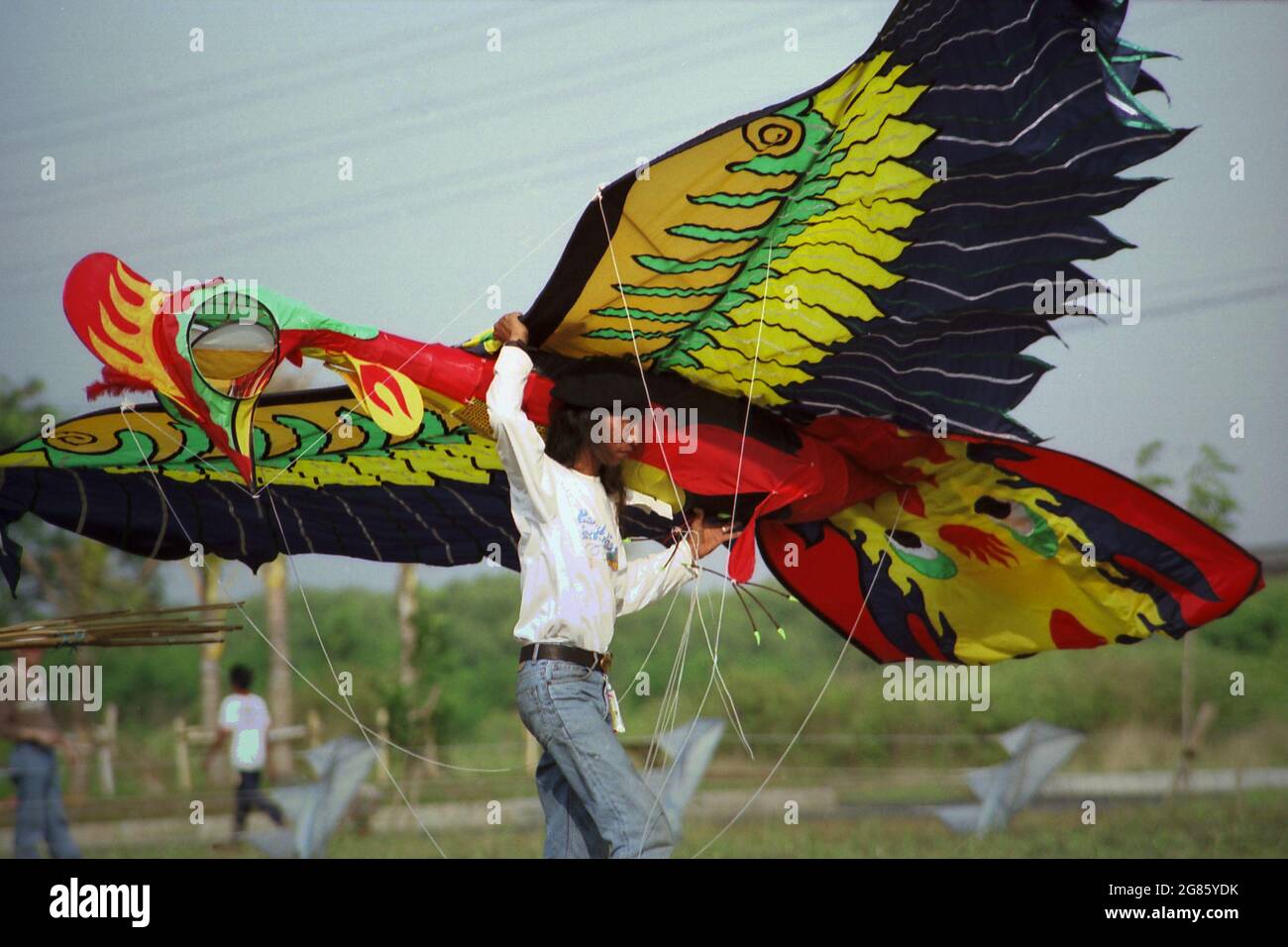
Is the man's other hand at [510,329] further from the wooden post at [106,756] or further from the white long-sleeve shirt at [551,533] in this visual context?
the wooden post at [106,756]

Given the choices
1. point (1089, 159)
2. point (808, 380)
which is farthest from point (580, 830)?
point (1089, 159)

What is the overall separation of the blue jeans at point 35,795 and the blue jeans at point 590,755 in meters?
3.49

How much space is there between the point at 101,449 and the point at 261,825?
4099 millimetres

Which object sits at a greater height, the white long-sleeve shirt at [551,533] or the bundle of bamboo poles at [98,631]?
the white long-sleeve shirt at [551,533]

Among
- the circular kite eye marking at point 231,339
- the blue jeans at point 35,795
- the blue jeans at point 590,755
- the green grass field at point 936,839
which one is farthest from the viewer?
the green grass field at point 936,839

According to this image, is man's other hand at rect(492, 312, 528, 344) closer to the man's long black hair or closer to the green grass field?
the man's long black hair

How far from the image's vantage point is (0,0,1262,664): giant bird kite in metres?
3.26

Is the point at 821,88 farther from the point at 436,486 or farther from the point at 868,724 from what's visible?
the point at 868,724

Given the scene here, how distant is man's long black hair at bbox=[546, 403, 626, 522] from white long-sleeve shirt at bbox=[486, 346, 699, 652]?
6cm

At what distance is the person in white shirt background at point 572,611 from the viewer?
3158 mm

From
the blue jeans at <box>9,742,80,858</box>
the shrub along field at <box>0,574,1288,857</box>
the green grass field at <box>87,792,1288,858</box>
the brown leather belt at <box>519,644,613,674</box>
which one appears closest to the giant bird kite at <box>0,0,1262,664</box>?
the brown leather belt at <box>519,644,613,674</box>

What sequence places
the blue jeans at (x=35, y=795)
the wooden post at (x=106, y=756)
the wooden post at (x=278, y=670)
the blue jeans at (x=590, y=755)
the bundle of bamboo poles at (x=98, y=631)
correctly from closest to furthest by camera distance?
1. the blue jeans at (x=590, y=755)
2. the bundle of bamboo poles at (x=98, y=631)
3. the blue jeans at (x=35, y=795)
4. the wooden post at (x=106, y=756)
5. the wooden post at (x=278, y=670)

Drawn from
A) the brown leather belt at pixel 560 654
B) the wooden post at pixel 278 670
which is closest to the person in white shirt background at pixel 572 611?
the brown leather belt at pixel 560 654
